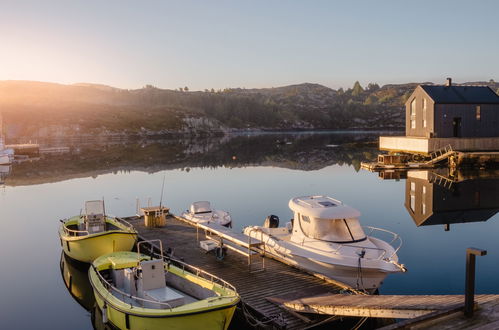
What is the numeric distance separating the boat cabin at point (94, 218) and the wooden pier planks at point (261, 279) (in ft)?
13.7

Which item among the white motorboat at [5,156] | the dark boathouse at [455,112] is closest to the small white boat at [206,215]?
the dark boathouse at [455,112]

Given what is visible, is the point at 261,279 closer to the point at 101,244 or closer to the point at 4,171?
the point at 101,244

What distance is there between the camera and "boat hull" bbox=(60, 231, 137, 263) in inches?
903

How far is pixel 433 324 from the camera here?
11.3 meters

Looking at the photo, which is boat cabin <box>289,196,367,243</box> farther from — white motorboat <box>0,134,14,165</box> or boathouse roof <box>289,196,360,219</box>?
white motorboat <box>0,134,14,165</box>

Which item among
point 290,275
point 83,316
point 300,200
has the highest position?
point 300,200

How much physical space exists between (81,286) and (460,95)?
204 ft

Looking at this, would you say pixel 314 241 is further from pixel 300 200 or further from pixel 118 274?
pixel 118 274

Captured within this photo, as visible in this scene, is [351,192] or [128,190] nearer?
[351,192]

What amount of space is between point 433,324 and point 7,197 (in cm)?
4556

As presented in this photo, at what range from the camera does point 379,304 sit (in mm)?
13492

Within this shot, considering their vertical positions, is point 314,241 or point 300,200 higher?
point 300,200

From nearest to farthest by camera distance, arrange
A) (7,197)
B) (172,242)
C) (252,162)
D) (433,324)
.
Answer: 1. (433,324)
2. (172,242)
3. (7,197)
4. (252,162)

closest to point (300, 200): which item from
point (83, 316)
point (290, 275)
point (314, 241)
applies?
point (314, 241)
